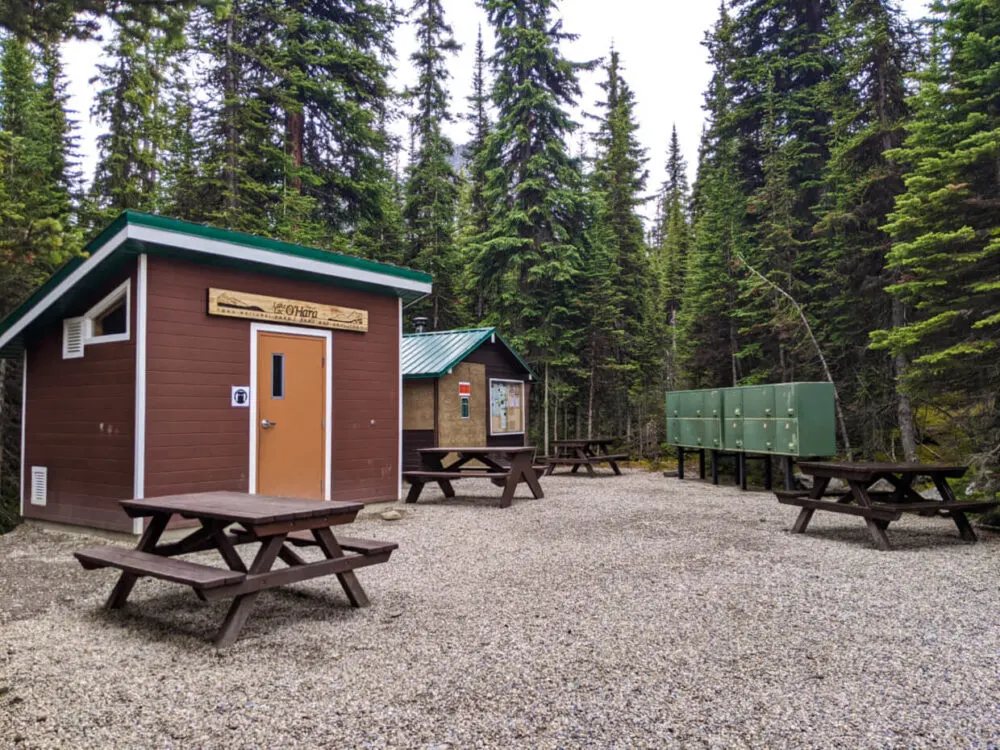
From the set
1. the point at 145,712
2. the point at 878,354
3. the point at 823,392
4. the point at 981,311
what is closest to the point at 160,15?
the point at 145,712

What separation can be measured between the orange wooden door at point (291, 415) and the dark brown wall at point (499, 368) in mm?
6607

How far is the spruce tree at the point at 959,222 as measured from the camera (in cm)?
743

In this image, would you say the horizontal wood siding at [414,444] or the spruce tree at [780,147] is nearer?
the horizontal wood siding at [414,444]

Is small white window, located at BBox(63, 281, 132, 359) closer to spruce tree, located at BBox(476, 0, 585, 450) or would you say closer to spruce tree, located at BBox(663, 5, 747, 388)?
spruce tree, located at BBox(476, 0, 585, 450)

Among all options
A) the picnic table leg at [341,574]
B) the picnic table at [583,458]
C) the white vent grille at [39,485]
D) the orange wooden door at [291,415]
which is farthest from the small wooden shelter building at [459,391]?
the picnic table leg at [341,574]

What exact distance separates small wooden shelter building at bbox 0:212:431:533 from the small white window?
0.02m

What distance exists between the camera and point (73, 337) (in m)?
7.85

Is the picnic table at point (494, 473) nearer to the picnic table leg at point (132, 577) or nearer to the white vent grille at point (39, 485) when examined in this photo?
the white vent grille at point (39, 485)

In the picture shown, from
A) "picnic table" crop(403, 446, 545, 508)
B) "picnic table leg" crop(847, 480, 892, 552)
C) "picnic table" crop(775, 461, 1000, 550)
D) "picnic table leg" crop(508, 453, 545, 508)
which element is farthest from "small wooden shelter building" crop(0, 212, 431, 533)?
"picnic table leg" crop(847, 480, 892, 552)

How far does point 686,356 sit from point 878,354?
20.1 feet

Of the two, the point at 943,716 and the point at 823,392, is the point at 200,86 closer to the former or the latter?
the point at 823,392

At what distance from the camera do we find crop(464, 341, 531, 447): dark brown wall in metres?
15.4

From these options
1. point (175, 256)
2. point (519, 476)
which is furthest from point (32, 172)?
point (519, 476)

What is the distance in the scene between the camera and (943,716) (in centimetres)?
278
